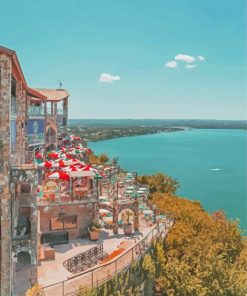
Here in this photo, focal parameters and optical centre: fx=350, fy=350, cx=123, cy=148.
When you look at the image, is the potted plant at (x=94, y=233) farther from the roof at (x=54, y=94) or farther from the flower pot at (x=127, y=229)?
the roof at (x=54, y=94)

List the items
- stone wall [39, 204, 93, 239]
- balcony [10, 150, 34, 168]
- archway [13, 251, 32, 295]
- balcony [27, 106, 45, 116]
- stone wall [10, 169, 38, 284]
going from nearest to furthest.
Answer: stone wall [10, 169, 38, 284]
balcony [10, 150, 34, 168]
archway [13, 251, 32, 295]
stone wall [39, 204, 93, 239]
balcony [27, 106, 45, 116]

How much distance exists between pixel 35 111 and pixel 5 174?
68.7 ft

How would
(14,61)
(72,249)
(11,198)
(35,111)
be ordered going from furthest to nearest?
(35,111)
(72,249)
(14,61)
(11,198)

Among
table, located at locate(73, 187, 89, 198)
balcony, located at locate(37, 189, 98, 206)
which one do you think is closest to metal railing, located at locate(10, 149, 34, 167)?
balcony, located at locate(37, 189, 98, 206)

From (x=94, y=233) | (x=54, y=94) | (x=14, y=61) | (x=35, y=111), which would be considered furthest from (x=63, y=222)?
(x=54, y=94)

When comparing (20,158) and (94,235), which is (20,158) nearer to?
(20,158)

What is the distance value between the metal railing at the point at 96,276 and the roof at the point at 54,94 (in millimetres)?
28898

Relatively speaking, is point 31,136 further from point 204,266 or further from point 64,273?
point 204,266

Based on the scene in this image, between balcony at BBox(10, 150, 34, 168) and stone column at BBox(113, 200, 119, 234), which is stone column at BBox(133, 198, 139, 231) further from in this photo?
balcony at BBox(10, 150, 34, 168)

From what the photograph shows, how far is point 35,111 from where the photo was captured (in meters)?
35.8

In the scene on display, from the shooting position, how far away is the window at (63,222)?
23973mm

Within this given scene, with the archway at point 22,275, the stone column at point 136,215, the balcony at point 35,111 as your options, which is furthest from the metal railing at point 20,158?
the balcony at point 35,111

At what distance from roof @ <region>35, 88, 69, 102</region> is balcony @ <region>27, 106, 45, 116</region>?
6.23 metres

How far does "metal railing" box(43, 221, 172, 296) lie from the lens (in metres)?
16.0
